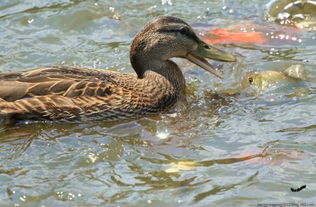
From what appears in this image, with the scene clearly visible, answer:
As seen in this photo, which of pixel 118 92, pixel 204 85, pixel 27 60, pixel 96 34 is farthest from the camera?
pixel 96 34

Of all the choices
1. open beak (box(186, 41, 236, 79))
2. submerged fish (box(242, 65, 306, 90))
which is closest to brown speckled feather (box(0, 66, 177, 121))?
open beak (box(186, 41, 236, 79))

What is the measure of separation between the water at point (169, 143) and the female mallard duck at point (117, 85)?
174 mm

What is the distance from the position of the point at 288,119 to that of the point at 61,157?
2528 mm

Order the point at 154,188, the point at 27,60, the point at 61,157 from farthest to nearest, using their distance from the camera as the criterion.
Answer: the point at 27,60
the point at 61,157
the point at 154,188

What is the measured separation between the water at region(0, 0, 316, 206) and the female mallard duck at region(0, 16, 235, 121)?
0.17 meters

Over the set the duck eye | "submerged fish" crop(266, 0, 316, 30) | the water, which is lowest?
the water

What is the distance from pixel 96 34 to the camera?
35.2 ft

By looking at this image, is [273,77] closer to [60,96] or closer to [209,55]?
[209,55]

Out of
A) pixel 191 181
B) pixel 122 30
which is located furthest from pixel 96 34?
pixel 191 181

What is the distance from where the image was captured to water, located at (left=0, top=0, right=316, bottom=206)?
6.42 metres

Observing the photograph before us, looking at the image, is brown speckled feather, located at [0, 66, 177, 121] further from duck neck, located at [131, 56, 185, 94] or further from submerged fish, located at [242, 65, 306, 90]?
submerged fish, located at [242, 65, 306, 90]

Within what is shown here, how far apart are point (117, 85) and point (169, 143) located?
1.19m

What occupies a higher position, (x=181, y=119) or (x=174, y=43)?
(x=174, y=43)

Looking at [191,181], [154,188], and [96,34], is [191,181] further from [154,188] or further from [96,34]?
[96,34]
